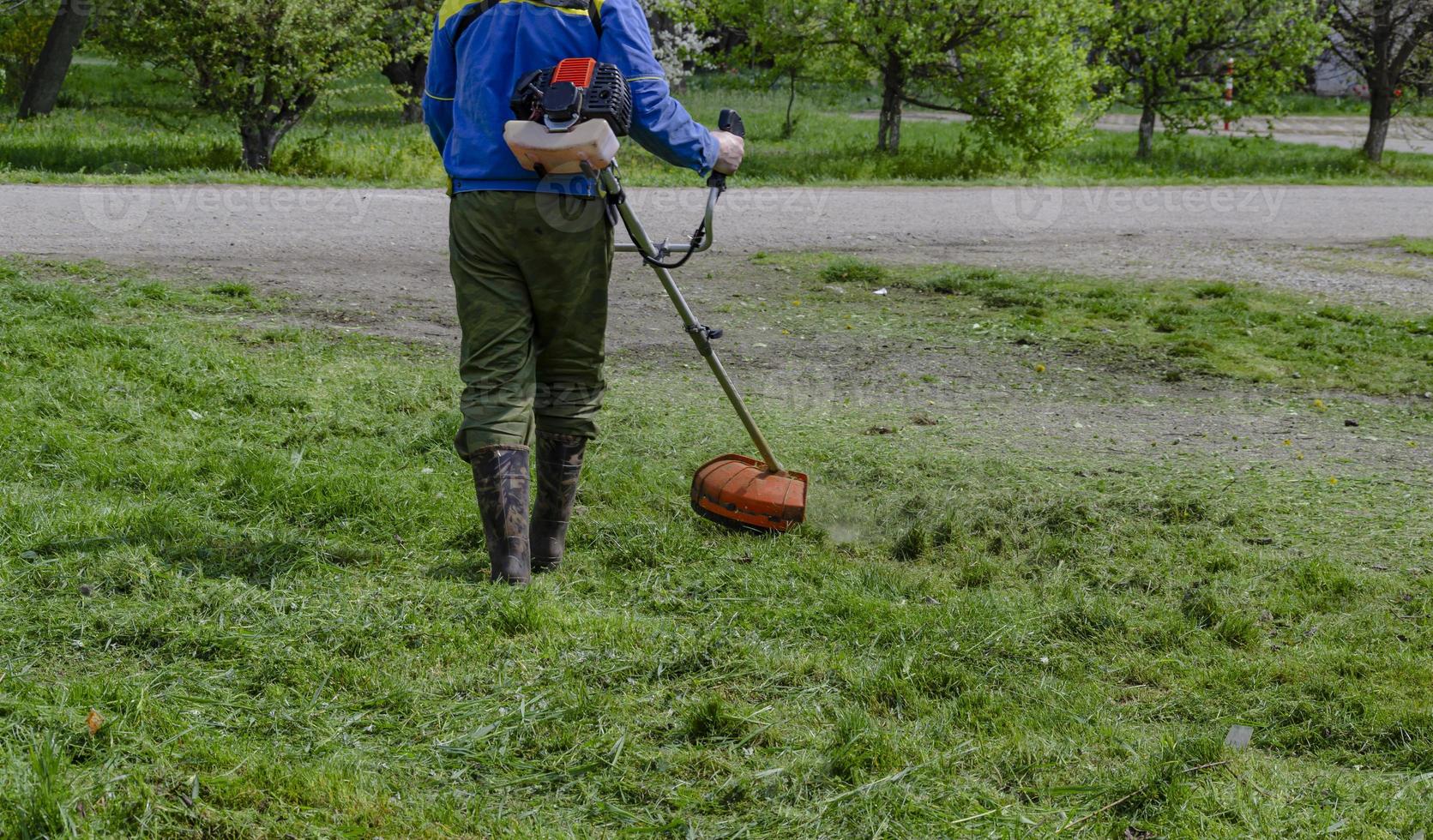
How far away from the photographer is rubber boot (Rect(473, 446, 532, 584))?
157 inches

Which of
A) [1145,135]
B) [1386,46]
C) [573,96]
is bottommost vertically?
[573,96]

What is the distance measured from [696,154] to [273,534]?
194 centimetres

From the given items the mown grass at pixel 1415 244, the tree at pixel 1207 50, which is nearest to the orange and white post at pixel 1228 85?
the tree at pixel 1207 50

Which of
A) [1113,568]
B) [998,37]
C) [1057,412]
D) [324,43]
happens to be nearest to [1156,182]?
[998,37]

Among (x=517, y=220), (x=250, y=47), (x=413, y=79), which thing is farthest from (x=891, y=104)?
(x=517, y=220)

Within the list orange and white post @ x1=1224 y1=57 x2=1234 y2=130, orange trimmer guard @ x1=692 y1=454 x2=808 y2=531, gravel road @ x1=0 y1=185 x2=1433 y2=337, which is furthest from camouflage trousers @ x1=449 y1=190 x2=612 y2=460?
orange and white post @ x1=1224 y1=57 x2=1234 y2=130

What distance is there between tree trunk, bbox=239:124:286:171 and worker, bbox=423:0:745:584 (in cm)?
1048

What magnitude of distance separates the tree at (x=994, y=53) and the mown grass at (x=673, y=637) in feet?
36.6

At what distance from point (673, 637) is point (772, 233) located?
7915 millimetres

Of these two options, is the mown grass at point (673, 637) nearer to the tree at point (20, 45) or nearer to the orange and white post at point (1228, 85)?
the orange and white post at point (1228, 85)

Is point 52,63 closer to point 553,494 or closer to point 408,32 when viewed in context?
point 408,32

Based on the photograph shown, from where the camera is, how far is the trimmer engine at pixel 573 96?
11.8ft

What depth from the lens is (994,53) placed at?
52.5ft

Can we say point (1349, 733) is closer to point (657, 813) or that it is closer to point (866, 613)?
point (866, 613)
